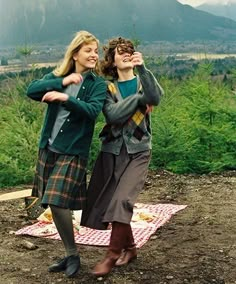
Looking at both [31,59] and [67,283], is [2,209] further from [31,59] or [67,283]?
[31,59]

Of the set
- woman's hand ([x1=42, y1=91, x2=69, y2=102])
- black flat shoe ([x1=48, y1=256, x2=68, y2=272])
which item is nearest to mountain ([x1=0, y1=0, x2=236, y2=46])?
black flat shoe ([x1=48, y1=256, x2=68, y2=272])

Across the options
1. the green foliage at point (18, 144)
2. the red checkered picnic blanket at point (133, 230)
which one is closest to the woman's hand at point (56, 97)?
the red checkered picnic blanket at point (133, 230)

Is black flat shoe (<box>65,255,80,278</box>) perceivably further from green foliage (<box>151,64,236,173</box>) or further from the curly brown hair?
green foliage (<box>151,64,236,173</box>)

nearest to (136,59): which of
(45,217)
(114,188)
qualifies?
(114,188)

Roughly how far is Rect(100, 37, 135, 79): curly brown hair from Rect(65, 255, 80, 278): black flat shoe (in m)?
1.23

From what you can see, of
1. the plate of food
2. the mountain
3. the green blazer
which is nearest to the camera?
the green blazer

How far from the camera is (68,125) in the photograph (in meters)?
3.92

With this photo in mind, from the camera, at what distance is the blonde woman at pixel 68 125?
3.91 meters

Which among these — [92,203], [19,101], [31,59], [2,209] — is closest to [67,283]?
[92,203]

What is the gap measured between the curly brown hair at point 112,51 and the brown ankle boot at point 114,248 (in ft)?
3.22

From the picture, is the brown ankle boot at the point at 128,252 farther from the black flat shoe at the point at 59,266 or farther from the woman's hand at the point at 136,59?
the woman's hand at the point at 136,59

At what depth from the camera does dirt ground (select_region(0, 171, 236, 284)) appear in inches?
164

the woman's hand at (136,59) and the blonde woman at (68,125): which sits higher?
the woman's hand at (136,59)

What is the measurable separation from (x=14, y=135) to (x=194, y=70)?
4.81 m
